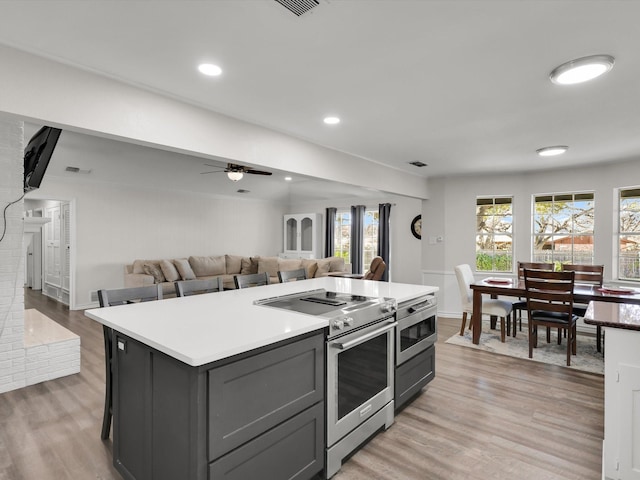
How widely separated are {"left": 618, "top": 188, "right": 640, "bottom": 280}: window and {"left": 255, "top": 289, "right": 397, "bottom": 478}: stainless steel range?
433 cm

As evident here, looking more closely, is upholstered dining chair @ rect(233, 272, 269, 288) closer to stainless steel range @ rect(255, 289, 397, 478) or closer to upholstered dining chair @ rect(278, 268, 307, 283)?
upholstered dining chair @ rect(278, 268, 307, 283)

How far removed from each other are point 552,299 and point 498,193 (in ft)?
7.92

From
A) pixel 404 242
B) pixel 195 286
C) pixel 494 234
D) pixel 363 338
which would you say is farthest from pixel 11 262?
pixel 404 242

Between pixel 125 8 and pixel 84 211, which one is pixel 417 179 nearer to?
pixel 125 8

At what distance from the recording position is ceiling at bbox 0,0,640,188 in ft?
5.19

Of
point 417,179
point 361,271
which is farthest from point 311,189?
point 417,179

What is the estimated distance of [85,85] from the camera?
2123mm

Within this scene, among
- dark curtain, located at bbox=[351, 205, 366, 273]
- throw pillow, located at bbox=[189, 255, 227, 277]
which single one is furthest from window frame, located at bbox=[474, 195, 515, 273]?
throw pillow, located at bbox=[189, 255, 227, 277]

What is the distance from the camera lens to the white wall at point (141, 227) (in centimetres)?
626

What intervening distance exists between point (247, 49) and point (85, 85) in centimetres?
106

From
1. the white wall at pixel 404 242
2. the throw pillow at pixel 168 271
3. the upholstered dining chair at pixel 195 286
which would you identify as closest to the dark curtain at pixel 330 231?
the white wall at pixel 404 242

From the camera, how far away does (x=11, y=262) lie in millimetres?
2980

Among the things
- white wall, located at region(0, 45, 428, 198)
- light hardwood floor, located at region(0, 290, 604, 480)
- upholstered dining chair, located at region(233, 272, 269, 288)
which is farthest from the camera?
upholstered dining chair, located at region(233, 272, 269, 288)

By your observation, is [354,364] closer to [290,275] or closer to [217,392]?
[217,392]
